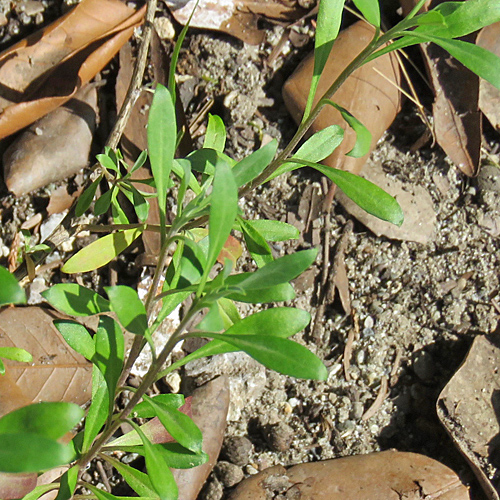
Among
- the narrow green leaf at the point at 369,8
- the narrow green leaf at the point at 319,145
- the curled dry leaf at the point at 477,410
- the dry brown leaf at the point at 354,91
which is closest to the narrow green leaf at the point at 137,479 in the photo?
the narrow green leaf at the point at 319,145

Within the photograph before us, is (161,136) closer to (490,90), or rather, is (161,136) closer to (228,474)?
(228,474)

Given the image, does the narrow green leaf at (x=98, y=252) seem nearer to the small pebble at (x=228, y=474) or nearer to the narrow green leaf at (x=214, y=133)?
the narrow green leaf at (x=214, y=133)

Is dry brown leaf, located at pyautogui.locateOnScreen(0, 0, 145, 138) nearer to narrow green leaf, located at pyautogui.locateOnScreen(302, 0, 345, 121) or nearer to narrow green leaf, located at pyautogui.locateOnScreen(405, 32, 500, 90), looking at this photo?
narrow green leaf, located at pyautogui.locateOnScreen(302, 0, 345, 121)

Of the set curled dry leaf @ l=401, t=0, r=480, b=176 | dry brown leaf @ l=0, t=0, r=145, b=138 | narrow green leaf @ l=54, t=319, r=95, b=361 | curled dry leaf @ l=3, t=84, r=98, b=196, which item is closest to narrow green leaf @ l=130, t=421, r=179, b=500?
narrow green leaf @ l=54, t=319, r=95, b=361

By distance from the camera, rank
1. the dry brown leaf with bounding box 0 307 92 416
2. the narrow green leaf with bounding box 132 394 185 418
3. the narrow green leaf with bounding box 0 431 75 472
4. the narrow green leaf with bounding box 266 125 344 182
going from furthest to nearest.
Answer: the dry brown leaf with bounding box 0 307 92 416, the narrow green leaf with bounding box 266 125 344 182, the narrow green leaf with bounding box 132 394 185 418, the narrow green leaf with bounding box 0 431 75 472

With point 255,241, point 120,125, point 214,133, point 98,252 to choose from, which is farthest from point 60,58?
point 255,241

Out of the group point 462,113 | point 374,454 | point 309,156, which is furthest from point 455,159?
point 374,454
